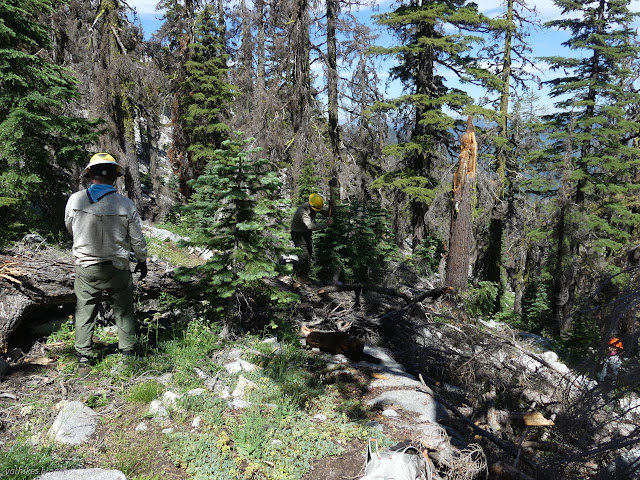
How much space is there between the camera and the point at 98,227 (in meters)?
4.24

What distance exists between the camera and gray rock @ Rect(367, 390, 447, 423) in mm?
4426

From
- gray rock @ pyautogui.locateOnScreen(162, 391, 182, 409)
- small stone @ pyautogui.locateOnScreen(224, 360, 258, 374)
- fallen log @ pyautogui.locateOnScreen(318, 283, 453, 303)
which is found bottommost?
small stone @ pyautogui.locateOnScreen(224, 360, 258, 374)

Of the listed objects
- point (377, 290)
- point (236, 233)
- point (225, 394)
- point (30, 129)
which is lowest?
point (225, 394)

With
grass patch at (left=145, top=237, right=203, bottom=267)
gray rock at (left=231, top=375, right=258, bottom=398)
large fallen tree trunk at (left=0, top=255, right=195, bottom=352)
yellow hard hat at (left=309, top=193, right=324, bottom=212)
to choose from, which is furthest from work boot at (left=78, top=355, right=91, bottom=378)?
grass patch at (left=145, top=237, right=203, bottom=267)

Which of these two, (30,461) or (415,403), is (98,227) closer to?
(30,461)

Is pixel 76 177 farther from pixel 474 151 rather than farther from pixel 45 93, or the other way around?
pixel 474 151

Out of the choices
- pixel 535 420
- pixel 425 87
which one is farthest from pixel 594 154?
pixel 535 420

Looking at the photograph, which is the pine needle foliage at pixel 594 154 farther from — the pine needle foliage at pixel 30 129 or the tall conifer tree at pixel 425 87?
the pine needle foliage at pixel 30 129

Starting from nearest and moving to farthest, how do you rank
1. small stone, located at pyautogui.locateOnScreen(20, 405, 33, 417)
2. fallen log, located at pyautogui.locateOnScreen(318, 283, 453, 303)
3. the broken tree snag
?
small stone, located at pyautogui.locateOnScreen(20, 405, 33, 417) → fallen log, located at pyautogui.locateOnScreen(318, 283, 453, 303) → the broken tree snag

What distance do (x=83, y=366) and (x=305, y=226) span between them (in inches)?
202

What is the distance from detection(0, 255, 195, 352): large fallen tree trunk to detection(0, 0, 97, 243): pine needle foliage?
1.39m

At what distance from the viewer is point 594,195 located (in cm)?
1955

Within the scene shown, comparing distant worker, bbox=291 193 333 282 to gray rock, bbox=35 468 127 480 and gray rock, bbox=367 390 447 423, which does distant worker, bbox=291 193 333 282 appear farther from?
gray rock, bbox=35 468 127 480

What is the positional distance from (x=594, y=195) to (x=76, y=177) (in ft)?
74.6
